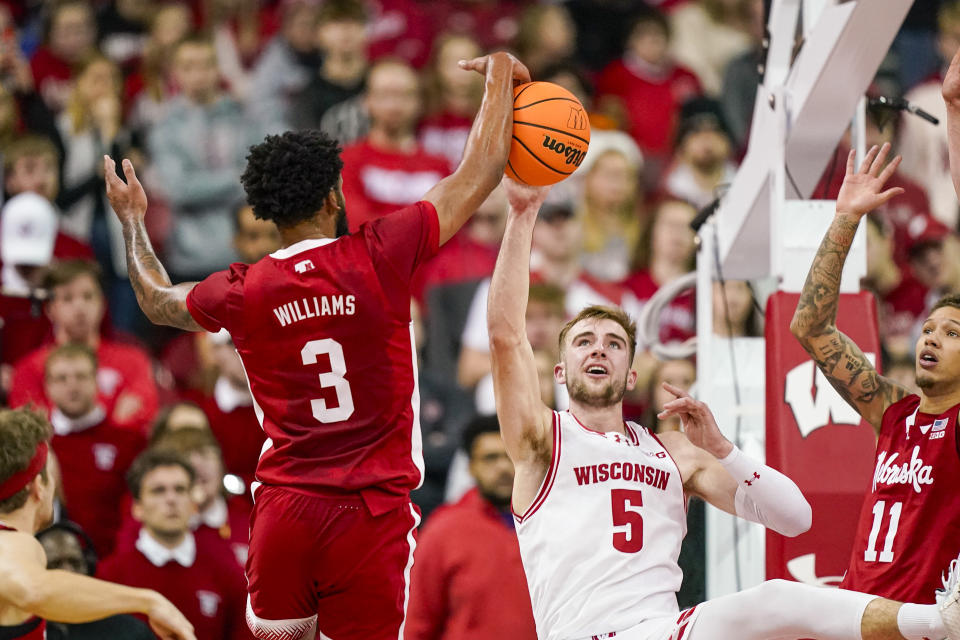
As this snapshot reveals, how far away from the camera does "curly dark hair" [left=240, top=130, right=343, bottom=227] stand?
5406 mm

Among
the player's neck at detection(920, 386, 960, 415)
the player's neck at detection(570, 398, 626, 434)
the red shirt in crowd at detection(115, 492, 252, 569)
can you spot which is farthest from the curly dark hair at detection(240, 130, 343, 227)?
the red shirt in crowd at detection(115, 492, 252, 569)

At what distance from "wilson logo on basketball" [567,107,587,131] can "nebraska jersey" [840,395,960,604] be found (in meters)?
1.81

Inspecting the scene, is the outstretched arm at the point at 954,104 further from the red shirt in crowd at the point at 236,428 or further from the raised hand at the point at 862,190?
the red shirt in crowd at the point at 236,428

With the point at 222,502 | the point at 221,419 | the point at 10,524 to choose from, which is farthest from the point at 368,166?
the point at 10,524

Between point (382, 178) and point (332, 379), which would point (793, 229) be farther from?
point (382, 178)

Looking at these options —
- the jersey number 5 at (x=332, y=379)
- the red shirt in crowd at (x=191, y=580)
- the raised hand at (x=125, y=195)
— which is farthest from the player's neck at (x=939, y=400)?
the red shirt in crowd at (x=191, y=580)

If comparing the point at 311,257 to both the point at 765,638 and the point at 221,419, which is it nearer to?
the point at 765,638

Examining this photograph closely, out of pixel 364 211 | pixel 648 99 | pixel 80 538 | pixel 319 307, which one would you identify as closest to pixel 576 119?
pixel 319 307

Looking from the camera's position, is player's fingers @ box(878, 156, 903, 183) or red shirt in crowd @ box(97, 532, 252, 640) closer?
player's fingers @ box(878, 156, 903, 183)

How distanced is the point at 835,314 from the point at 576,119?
1.45m

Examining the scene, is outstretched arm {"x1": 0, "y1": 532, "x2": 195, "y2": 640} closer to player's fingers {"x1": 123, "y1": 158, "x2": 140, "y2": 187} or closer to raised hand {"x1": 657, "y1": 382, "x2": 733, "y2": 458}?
player's fingers {"x1": 123, "y1": 158, "x2": 140, "y2": 187}

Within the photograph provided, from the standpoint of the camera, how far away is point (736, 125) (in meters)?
12.8

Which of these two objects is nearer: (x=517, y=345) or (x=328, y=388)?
(x=328, y=388)

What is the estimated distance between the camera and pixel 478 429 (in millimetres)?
8547
